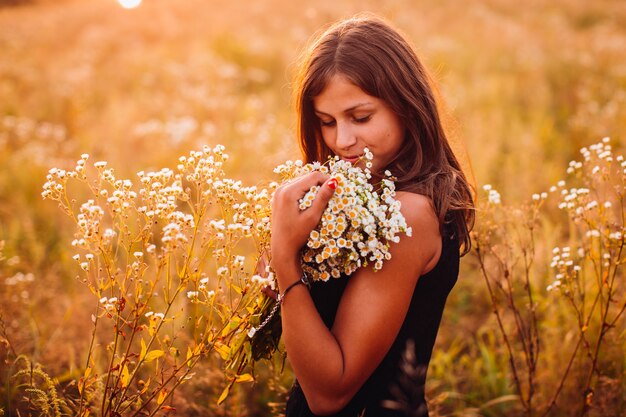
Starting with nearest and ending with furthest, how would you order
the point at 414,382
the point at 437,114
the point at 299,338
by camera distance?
the point at 299,338 < the point at 414,382 < the point at 437,114

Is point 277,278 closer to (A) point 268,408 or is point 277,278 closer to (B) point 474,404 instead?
(A) point 268,408

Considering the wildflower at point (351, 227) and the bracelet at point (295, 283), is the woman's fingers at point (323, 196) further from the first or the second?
the bracelet at point (295, 283)

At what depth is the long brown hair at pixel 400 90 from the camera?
219 cm

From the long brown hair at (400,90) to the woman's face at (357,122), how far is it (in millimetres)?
30

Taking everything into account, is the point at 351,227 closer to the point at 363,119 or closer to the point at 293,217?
the point at 293,217

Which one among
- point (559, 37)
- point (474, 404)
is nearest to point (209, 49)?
point (559, 37)

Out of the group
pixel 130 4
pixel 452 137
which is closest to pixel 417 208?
pixel 452 137

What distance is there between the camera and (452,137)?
2.87 meters

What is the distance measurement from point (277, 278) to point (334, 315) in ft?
1.21

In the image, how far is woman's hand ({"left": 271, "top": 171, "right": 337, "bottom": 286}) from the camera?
1709mm

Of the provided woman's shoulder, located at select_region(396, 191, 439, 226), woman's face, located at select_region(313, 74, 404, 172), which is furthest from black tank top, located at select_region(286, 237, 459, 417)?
woman's face, located at select_region(313, 74, 404, 172)

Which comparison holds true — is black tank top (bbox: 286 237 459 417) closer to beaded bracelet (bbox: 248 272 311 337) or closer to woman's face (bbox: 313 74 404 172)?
beaded bracelet (bbox: 248 272 311 337)

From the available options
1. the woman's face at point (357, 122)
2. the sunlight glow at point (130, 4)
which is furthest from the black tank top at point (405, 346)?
the sunlight glow at point (130, 4)

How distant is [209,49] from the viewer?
1053cm
